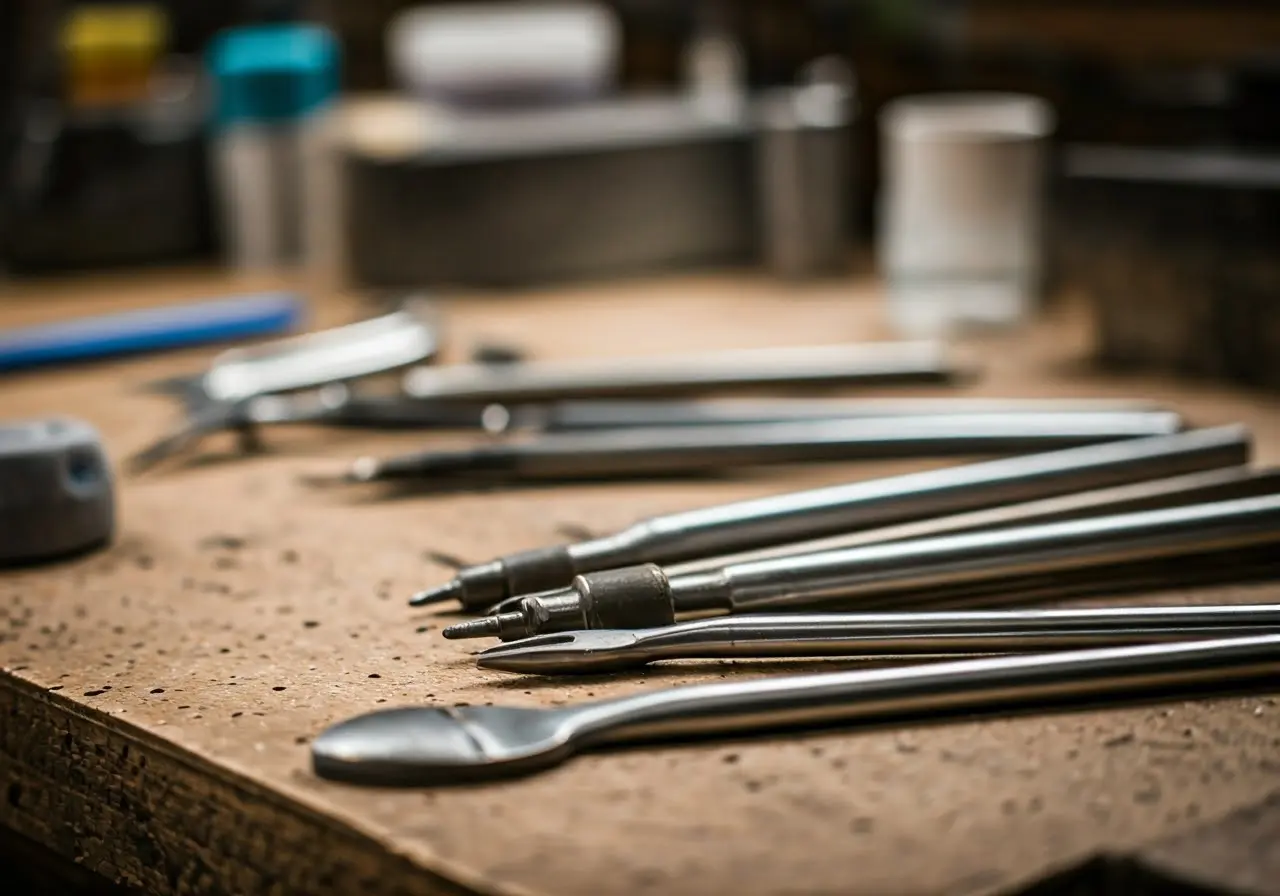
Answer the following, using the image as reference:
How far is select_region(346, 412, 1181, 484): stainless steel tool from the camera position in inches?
29.2

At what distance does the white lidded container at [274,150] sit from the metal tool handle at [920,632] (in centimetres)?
90

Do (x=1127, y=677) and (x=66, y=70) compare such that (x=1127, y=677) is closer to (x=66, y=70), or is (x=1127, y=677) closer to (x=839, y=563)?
(x=839, y=563)

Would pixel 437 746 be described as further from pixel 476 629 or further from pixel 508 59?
pixel 508 59

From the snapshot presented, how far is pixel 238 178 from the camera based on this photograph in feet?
4.49

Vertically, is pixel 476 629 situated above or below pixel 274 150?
below

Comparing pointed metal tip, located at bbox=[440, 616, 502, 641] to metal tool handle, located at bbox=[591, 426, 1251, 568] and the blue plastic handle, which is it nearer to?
metal tool handle, located at bbox=[591, 426, 1251, 568]

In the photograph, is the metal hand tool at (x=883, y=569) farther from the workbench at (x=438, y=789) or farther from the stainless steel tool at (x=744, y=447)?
the stainless steel tool at (x=744, y=447)

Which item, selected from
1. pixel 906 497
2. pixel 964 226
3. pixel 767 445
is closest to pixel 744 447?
pixel 767 445

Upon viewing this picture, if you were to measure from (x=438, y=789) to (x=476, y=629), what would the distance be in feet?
A: 0.32

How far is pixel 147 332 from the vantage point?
1055 mm

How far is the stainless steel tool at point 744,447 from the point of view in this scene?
0.74 m

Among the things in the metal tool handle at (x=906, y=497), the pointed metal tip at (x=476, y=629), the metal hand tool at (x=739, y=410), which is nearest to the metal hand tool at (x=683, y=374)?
the metal hand tool at (x=739, y=410)

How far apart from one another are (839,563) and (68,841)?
27 cm

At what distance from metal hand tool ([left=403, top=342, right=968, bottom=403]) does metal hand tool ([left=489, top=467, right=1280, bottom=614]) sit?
0.30 metres
